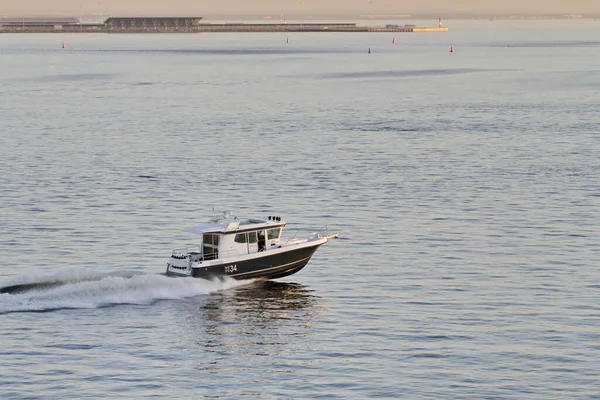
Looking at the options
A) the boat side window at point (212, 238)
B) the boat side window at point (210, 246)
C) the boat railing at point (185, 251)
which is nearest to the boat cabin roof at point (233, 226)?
the boat side window at point (212, 238)

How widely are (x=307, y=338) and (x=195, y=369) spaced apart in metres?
7.91

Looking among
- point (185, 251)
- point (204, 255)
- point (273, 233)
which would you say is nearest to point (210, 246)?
point (204, 255)

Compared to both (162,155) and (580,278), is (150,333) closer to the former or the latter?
(580,278)

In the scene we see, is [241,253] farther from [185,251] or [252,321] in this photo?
[252,321]

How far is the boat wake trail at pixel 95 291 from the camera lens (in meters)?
70.9

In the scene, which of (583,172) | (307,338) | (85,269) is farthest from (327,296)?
(583,172)

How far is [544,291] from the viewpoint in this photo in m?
75.2

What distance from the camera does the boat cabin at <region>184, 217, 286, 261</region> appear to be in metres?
77.1

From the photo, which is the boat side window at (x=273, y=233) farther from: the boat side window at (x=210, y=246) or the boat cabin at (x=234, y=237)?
the boat side window at (x=210, y=246)

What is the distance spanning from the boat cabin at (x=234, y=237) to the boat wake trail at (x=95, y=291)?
93.0 inches

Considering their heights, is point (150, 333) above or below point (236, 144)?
below

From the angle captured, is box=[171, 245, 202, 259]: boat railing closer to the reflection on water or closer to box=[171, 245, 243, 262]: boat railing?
box=[171, 245, 243, 262]: boat railing

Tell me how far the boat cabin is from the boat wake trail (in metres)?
2.36

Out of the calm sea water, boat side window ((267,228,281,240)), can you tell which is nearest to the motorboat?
boat side window ((267,228,281,240))
